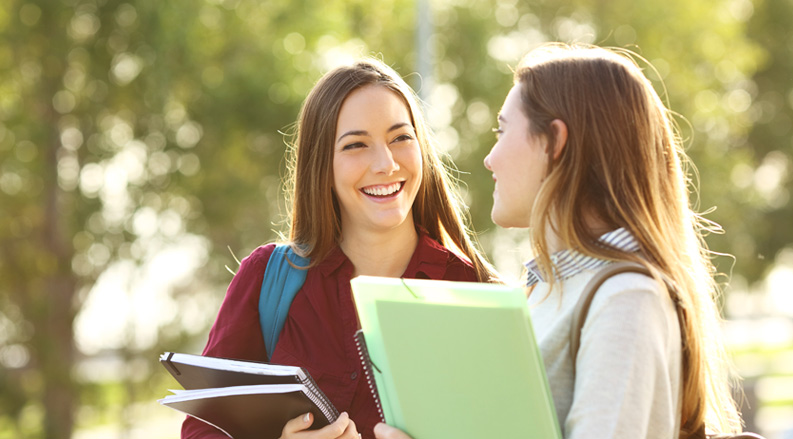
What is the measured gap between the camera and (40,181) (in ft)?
49.5

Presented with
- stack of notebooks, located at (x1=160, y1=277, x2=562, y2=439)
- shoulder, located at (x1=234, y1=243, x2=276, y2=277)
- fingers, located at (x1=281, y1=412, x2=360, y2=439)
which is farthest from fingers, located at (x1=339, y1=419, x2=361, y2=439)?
shoulder, located at (x1=234, y1=243, x2=276, y2=277)

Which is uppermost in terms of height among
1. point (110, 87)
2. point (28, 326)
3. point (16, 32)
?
point (16, 32)

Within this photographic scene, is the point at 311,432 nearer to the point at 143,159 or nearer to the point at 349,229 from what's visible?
the point at 349,229

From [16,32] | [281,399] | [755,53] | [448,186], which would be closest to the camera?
[281,399]

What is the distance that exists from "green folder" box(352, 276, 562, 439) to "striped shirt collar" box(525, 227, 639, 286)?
24 cm

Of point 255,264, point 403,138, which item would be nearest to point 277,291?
point 255,264

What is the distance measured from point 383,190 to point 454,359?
1164mm

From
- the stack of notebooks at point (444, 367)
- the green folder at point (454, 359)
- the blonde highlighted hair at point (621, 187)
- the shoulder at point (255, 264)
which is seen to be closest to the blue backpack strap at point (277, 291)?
the shoulder at point (255, 264)

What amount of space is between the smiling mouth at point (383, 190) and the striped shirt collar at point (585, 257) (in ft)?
3.42

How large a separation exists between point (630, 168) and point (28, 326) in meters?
14.7

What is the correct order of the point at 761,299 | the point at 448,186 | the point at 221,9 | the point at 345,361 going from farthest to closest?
the point at 761,299 < the point at 221,9 < the point at 448,186 < the point at 345,361

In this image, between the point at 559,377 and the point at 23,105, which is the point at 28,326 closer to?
the point at 23,105

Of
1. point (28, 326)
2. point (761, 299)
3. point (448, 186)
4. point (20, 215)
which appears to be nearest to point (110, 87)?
point (20, 215)

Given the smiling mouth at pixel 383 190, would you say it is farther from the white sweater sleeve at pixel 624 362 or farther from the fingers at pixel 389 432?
the white sweater sleeve at pixel 624 362
